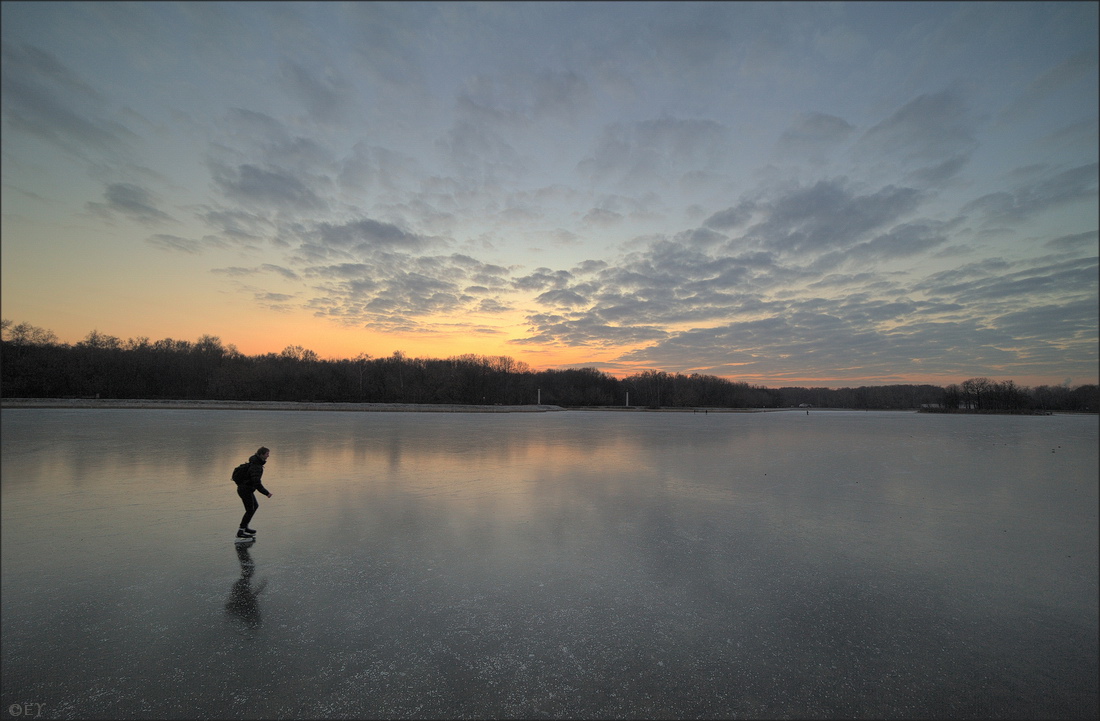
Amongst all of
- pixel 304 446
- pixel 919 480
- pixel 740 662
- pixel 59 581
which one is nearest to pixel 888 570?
pixel 740 662

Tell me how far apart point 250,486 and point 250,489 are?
4 cm

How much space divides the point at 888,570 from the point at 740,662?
351 centimetres

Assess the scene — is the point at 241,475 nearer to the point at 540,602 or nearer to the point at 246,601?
the point at 246,601

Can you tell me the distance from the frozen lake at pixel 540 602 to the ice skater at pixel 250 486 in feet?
1.05

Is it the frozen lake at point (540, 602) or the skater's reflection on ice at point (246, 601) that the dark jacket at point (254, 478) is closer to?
the frozen lake at point (540, 602)

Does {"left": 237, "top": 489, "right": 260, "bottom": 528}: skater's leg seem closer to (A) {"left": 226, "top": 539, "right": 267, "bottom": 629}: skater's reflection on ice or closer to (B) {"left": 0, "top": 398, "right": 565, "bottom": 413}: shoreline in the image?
(A) {"left": 226, "top": 539, "right": 267, "bottom": 629}: skater's reflection on ice

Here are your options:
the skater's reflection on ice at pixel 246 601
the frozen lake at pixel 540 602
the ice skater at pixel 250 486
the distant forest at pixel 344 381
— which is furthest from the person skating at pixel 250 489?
the distant forest at pixel 344 381

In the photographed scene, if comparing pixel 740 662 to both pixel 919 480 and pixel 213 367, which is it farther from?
pixel 213 367

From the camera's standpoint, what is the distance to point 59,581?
496 centimetres

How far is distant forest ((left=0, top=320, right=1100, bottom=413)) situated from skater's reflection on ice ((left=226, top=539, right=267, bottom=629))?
36747 mm

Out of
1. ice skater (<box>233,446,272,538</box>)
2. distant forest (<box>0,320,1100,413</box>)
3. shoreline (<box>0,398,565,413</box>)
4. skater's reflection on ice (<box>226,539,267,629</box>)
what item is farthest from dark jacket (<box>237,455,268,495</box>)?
shoreline (<box>0,398,565,413</box>)

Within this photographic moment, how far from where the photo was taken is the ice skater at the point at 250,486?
6.59 m

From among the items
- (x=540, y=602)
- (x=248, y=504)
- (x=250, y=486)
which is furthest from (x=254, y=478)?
(x=540, y=602)

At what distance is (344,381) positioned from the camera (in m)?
82.4
